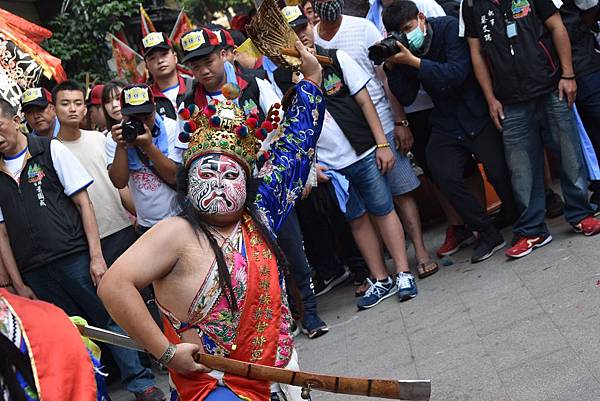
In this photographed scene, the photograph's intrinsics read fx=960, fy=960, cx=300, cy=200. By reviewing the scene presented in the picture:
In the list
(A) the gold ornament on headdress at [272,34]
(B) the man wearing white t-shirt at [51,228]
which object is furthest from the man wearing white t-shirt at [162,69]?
(A) the gold ornament on headdress at [272,34]

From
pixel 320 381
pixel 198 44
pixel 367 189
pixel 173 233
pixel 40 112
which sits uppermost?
pixel 198 44

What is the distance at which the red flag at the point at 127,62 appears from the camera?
9812 mm

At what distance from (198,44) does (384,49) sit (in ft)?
3.91

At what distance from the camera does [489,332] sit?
16.7ft

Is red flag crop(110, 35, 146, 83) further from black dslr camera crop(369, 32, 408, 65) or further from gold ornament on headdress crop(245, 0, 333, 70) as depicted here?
gold ornament on headdress crop(245, 0, 333, 70)

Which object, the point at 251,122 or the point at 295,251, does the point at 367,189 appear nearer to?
the point at 295,251

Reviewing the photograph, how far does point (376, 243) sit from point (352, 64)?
3.99ft

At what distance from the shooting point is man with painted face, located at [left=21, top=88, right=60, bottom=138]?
6.77 metres

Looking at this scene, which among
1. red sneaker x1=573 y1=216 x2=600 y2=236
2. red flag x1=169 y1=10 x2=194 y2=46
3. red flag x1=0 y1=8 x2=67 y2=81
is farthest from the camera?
red flag x1=169 y1=10 x2=194 y2=46

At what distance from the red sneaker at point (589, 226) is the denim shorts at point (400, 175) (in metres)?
1.14

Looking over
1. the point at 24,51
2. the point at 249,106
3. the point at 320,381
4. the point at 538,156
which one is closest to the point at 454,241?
the point at 538,156

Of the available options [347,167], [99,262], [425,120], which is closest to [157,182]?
[99,262]

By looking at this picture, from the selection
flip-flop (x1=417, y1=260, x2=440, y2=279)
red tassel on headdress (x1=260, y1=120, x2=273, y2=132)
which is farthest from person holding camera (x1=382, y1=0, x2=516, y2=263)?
red tassel on headdress (x1=260, y1=120, x2=273, y2=132)

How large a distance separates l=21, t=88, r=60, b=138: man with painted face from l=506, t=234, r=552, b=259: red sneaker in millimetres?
3230
